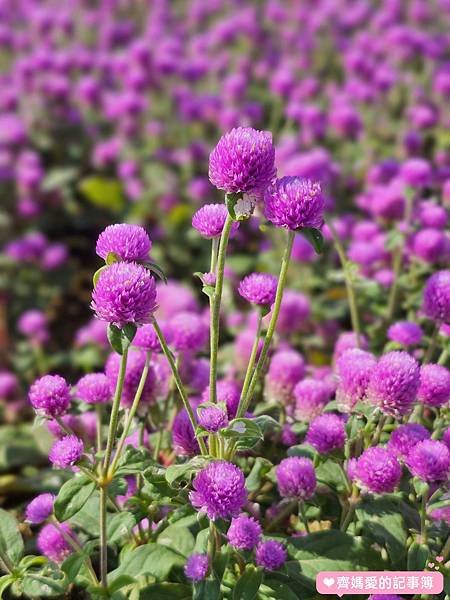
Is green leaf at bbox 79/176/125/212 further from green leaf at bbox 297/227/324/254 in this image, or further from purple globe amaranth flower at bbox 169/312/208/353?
green leaf at bbox 297/227/324/254

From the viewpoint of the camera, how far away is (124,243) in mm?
1579

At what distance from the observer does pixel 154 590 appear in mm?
1764

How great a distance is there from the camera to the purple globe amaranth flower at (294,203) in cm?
153

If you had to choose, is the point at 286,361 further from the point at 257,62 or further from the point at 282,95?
the point at 257,62

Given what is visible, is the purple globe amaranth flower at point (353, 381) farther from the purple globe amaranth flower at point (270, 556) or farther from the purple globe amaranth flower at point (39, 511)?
the purple globe amaranth flower at point (39, 511)

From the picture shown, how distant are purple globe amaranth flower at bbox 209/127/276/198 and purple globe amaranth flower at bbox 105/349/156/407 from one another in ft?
2.18

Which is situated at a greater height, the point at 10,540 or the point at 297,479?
the point at 297,479

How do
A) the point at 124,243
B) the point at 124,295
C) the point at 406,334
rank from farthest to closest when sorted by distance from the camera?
the point at 406,334, the point at 124,243, the point at 124,295

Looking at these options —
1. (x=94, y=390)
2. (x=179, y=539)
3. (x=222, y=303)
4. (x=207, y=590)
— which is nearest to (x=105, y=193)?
(x=222, y=303)

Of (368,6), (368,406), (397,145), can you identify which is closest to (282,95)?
(397,145)

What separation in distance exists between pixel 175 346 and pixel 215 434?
584 mm

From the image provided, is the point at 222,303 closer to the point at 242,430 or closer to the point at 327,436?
the point at 327,436

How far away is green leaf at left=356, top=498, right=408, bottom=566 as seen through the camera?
69.8 inches

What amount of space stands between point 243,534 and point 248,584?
0.11m
